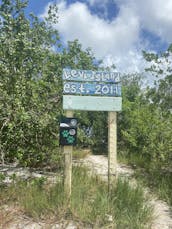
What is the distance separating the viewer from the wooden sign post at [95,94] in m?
5.07

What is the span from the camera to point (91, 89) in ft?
17.0

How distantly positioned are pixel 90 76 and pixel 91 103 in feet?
1.69

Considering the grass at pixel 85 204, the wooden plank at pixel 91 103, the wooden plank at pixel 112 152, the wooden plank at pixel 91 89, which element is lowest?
the grass at pixel 85 204

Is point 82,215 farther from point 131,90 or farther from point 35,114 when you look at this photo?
point 131,90

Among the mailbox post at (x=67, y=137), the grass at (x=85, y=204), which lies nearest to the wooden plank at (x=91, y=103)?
the mailbox post at (x=67, y=137)

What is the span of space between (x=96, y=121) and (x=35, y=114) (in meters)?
7.76

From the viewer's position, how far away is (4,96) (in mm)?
5160

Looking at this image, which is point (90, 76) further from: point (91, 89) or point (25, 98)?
point (25, 98)

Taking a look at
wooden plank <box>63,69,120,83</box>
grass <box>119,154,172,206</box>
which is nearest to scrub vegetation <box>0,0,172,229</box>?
grass <box>119,154,172,206</box>

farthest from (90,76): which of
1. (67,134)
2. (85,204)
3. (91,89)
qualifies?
(85,204)

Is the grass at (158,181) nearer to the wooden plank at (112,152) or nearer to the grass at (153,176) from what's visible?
the grass at (153,176)

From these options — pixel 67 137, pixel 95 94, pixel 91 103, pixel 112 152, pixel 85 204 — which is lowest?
pixel 85 204

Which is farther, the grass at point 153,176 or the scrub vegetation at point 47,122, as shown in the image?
the grass at point 153,176

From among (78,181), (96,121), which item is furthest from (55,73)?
(96,121)
